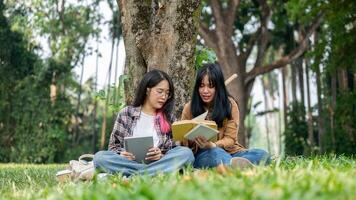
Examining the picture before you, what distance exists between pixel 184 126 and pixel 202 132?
5.4 inches

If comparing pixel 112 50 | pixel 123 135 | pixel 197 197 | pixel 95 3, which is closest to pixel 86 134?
pixel 112 50

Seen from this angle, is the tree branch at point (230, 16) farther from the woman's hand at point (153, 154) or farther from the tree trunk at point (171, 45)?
the woman's hand at point (153, 154)

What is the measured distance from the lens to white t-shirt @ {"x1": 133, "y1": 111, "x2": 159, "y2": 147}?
4840mm

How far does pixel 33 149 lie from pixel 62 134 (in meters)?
0.98

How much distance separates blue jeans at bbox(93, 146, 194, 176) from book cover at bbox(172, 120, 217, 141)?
3.7 inches

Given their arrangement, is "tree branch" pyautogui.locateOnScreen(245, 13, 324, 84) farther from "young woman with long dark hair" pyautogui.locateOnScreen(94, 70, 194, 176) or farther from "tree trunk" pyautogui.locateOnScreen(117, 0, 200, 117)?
"young woman with long dark hair" pyautogui.locateOnScreen(94, 70, 194, 176)

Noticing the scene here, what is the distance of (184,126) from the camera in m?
4.28

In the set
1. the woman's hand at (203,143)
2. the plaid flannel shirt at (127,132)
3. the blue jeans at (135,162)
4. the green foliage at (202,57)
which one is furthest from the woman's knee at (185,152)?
the green foliage at (202,57)

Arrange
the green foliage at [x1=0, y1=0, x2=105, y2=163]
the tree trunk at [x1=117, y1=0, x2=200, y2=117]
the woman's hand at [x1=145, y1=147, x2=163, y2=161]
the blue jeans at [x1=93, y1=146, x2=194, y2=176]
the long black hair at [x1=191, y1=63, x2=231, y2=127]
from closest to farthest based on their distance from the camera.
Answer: the blue jeans at [x1=93, y1=146, x2=194, y2=176]
the woman's hand at [x1=145, y1=147, x2=163, y2=161]
the long black hair at [x1=191, y1=63, x2=231, y2=127]
the tree trunk at [x1=117, y1=0, x2=200, y2=117]
the green foliage at [x1=0, y1=0, x2=105, y2=163]

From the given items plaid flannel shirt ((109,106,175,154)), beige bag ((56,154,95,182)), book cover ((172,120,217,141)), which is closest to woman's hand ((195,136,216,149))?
book cover ((172,120,217,141))

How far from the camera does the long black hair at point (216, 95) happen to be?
479cm

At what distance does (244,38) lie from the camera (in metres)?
17.1

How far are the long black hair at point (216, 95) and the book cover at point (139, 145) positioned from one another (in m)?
0.66

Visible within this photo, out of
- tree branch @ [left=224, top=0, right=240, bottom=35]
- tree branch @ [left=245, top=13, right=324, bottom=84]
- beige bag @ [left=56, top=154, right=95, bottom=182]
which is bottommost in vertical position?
beige bag @ [left=56, top=154, right=95, bottom=182]
